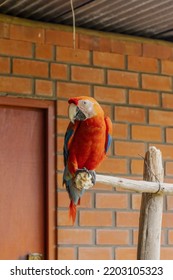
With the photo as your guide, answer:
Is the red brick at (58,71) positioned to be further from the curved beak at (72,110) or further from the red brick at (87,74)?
the curved beak at (72,110)

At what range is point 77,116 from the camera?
303 cm

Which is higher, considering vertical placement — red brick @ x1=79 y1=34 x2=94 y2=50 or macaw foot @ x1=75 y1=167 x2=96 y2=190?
red brick @ x1=79 y1=34 x2=94 y2=50

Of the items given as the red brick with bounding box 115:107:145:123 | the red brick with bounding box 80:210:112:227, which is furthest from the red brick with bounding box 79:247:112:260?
the red brick with bounding box 115:107:145:123

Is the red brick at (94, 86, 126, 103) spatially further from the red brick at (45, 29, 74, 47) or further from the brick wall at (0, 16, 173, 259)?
the red brick at (45, 29, 74, 47)

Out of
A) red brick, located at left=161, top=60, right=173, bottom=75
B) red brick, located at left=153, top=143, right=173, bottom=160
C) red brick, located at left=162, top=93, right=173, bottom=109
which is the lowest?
red brick, located at left=153, top=143, right=173, bottom=160

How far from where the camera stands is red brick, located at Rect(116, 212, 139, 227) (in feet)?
15.9

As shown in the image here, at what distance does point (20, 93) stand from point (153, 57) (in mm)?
915

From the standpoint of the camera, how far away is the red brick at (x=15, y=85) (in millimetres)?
4562

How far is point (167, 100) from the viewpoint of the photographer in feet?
16.6

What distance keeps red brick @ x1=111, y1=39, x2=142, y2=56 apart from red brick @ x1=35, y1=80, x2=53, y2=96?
48cm

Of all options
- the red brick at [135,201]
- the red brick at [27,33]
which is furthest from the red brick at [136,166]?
the red brick at [27,33]

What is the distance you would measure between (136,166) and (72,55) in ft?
2.39

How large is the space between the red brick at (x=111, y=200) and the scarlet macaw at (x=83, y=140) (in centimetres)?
155
